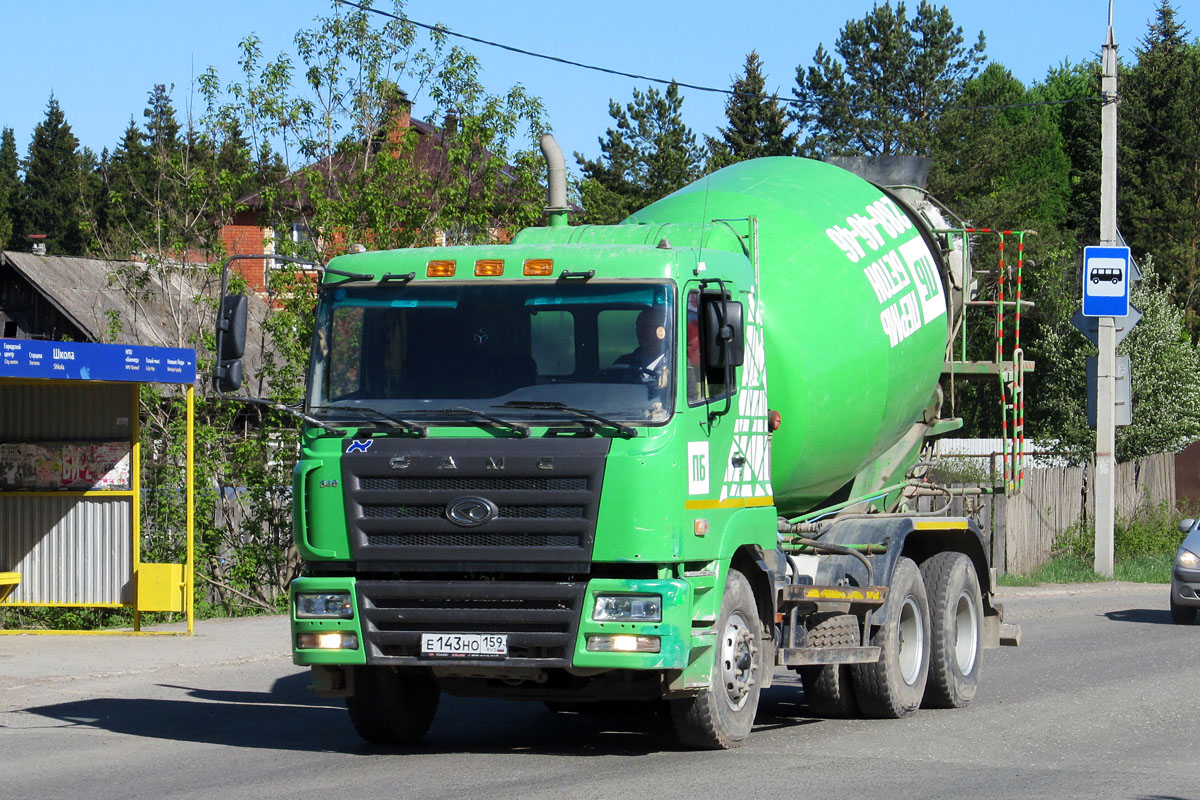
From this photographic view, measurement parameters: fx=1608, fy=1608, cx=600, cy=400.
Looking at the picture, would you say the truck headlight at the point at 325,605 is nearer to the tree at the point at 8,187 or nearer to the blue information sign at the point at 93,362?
the blue information sign at the point at 93,362

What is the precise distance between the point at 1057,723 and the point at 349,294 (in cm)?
527

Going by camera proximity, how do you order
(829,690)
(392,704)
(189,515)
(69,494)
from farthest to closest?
(69,494) → (189,515) → (829,690) → (392,704)

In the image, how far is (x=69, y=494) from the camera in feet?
53.8

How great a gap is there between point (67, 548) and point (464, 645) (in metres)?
9.31

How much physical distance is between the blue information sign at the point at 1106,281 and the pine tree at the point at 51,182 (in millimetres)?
72027

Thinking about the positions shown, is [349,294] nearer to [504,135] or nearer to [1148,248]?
[504,135]

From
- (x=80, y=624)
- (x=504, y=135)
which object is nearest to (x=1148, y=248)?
(x=504, y=135)

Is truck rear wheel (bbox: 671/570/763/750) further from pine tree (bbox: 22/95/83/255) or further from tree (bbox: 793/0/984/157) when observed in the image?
pine tree (bbox: 22/95/83/255)

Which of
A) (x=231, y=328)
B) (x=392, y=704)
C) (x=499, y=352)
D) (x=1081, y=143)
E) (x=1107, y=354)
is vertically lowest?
(x=392, y=704)

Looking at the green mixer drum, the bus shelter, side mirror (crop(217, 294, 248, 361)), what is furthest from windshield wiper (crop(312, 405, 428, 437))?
the bus shelter

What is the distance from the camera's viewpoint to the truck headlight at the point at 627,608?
Answer: 323 inches

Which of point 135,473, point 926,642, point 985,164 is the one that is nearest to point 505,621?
point 926,642

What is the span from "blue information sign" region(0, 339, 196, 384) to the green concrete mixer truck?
17.8ft

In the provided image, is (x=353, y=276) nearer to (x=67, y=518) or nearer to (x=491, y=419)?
(x=491, y=419)
